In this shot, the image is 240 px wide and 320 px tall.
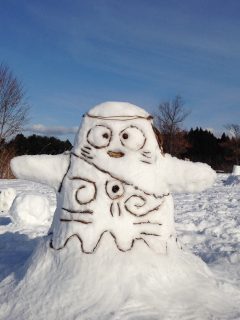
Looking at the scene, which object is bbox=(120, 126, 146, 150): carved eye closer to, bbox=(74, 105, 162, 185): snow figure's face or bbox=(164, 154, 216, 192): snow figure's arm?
bbox=(74, 105, 162, 185): snow figure's face

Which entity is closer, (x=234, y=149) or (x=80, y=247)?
(x=80, y=247)

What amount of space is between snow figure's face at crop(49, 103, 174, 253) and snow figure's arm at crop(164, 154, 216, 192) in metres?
0.12

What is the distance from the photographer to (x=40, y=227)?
617 centimetres

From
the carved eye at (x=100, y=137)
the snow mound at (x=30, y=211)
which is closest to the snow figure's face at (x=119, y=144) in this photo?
the carved eye at (x=100, y=137)

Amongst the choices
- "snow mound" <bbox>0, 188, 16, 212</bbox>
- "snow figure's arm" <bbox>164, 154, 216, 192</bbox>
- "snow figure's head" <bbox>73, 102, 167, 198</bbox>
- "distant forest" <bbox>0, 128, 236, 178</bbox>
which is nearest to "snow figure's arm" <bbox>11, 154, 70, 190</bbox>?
"snow figure's head" <bbox>73, 102, 167, 198</bbox>

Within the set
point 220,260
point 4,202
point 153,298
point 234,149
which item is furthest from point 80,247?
point 234,149

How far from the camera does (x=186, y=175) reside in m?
3.30

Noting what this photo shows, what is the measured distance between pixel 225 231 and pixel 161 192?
335 cm

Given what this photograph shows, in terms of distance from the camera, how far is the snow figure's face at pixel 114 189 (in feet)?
9.73

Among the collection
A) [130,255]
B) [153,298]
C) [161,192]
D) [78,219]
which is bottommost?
[153,298]

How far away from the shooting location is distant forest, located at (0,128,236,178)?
22.3 meters

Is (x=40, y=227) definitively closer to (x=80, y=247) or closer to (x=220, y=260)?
(x=220, y=260)

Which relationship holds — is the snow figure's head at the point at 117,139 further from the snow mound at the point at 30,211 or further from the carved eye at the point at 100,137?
the snow mound at the point at 30,211

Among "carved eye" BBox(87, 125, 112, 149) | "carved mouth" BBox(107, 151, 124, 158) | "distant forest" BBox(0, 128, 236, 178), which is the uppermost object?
"distant forest" BBox(0, 128, 236, 178)
